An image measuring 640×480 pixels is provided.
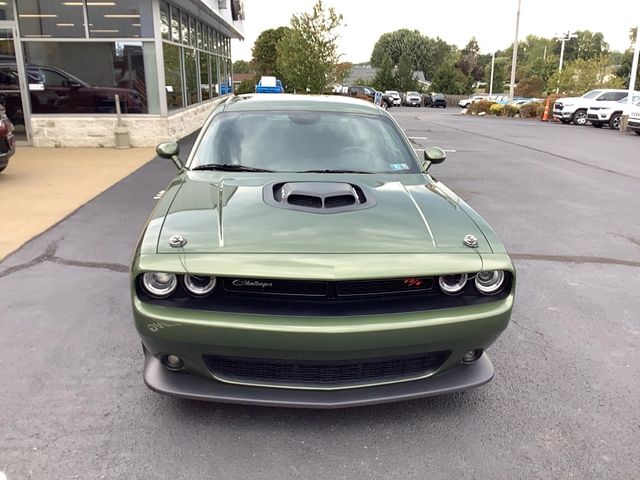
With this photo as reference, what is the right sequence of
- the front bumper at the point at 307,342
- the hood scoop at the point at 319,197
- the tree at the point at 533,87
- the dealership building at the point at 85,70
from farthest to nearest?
the tree at the point at 533,87 → the dealership building at the point at 85,70 → the hood scoop at the point at 319,197 → the front bumper at the point at 307,342

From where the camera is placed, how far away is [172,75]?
45.3ft

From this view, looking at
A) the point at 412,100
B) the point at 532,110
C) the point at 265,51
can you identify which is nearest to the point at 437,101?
the point at 412,100

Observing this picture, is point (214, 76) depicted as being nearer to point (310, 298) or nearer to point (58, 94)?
point (58, 94)

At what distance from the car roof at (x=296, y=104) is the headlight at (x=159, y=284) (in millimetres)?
2141

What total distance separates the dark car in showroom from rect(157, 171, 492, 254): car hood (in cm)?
1019

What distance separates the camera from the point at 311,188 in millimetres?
3184

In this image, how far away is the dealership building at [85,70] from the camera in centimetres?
1177

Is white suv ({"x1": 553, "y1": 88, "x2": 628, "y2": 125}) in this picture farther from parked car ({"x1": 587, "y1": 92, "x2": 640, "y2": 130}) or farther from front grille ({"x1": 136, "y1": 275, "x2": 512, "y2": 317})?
front grille ({"x1": 136, "y1": 275, "x2": 512, "y2": 317})

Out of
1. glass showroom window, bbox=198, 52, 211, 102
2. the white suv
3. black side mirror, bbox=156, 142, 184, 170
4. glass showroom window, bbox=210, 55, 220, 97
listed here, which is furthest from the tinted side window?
black side mirror, bbox=156, 142, 184, 170

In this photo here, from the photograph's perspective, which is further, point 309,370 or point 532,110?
point 532,110

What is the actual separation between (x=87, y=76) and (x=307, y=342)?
1187 centimetres

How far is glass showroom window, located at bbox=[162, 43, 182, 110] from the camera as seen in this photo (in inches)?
512

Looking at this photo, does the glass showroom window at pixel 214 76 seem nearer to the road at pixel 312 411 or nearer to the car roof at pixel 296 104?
the road at pixel 312 411

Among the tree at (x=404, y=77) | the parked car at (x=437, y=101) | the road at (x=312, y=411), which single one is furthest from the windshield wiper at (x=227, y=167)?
the tree at (x=404, y=77)
